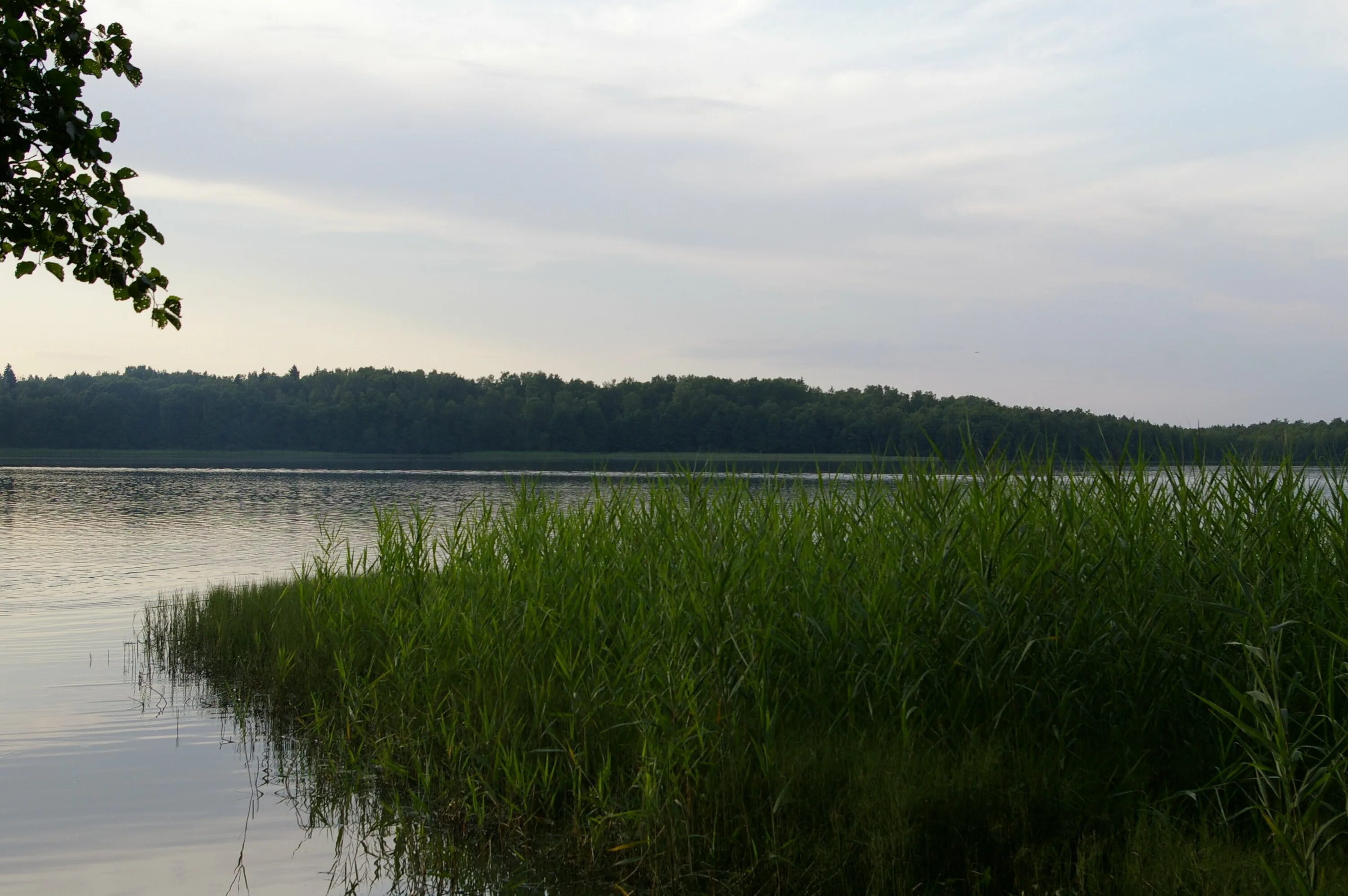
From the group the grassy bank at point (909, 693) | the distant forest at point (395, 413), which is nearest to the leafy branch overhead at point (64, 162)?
the grassy bank at point (909, 693)

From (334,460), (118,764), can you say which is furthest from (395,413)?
(118,764)

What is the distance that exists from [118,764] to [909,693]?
6.70 meters

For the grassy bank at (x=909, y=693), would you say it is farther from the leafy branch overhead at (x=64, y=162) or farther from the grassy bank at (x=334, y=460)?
the grassy bank at (x=334, y=460)

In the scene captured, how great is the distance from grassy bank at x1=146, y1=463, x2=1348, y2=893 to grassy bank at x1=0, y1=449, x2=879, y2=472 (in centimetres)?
7129

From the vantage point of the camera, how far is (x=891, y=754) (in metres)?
5.53

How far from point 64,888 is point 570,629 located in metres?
3.36

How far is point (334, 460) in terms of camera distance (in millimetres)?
113875

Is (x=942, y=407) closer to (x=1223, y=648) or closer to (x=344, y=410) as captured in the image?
(x=1223, y=648)

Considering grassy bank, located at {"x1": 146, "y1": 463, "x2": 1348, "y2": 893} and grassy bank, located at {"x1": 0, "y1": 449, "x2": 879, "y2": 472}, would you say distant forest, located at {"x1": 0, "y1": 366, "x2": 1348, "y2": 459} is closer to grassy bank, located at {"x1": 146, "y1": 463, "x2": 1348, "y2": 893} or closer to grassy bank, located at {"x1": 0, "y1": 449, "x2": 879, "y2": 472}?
grassy bank, located at {"x1": 0, "y1": 449, "x2": 879, "y2": 472}

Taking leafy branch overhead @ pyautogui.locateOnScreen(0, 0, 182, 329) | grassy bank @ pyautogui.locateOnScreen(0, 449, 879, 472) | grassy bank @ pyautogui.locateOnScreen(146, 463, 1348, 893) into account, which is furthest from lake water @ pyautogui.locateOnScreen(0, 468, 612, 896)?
grassy bank @ pyautogui.locateOnScreen(0, 449, 879, 472)

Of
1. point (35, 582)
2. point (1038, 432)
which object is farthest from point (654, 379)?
point (1038, 432)

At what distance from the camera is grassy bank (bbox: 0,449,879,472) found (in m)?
91.9

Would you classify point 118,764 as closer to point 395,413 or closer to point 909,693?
point 909,693

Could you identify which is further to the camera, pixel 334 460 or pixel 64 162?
pixel 334 460
